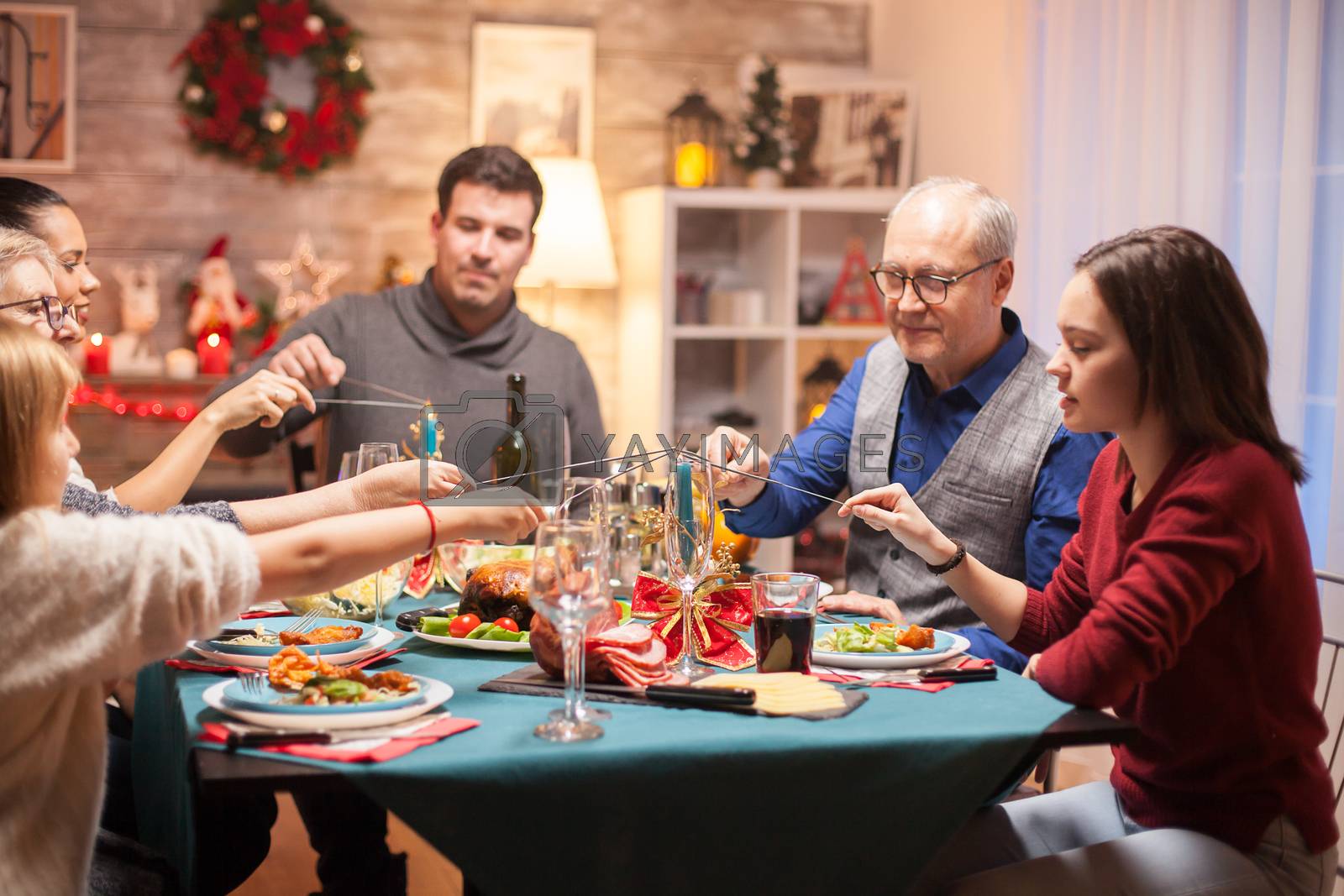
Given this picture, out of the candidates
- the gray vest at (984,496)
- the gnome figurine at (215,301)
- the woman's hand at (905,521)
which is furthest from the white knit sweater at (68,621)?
the gnome figurine at (215,301)

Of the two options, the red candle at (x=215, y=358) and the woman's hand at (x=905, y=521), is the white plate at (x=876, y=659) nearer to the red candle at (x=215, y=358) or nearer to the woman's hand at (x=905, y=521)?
the woman's hand at (x=905, y=521)

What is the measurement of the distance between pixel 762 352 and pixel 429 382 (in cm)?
183

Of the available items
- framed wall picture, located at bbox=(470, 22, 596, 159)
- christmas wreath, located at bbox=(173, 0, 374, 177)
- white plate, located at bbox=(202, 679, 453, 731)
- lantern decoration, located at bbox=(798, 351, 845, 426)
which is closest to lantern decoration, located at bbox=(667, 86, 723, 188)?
framed wall picture, located at bbox=(470, 22, 596, 159)

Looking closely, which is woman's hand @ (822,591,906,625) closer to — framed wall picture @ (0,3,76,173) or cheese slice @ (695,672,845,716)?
cheese slice @ (695,672,845,716)

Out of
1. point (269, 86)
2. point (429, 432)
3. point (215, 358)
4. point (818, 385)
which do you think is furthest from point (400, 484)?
point (269, 86)

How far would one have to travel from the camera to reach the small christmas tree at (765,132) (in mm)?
4578

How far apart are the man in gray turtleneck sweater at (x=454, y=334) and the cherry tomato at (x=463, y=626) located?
125 centimetres

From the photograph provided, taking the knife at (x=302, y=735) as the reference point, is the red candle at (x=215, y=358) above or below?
above

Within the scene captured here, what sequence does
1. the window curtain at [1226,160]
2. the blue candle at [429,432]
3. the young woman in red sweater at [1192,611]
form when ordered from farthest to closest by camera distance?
1. the window curtain at [1226,160]
2. the blue candle at [429,432]
3. the young woman in red sweater at [1192,611]

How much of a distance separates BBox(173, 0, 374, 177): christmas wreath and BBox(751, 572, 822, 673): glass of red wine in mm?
3420

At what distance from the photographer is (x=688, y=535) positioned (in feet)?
5.45

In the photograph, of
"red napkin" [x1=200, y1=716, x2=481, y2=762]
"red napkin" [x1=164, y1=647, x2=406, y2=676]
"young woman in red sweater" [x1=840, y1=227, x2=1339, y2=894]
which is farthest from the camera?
"red napkin" [x1=164, y1=647, x2=406, y2=676]

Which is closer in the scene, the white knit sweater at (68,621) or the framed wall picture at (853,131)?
the white knit sweater at (68,621)

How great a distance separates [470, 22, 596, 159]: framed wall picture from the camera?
462 centimetres
